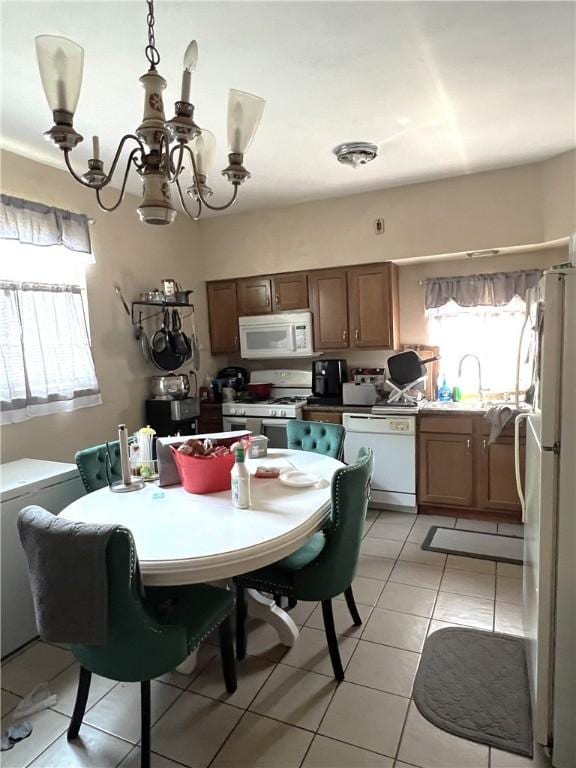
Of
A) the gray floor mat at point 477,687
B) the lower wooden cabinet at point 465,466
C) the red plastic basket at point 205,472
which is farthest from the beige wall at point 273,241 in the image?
the gray floor mat at point 477,687

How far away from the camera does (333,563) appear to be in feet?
6.20

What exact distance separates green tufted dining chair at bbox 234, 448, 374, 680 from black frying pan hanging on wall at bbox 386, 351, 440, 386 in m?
1.91

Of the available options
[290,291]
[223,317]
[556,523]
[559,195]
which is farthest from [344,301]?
[556,523]

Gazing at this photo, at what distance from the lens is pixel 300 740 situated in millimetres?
1659

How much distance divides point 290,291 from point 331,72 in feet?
7.32

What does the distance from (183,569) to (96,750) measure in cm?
85

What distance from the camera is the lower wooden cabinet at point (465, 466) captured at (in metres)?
3.38

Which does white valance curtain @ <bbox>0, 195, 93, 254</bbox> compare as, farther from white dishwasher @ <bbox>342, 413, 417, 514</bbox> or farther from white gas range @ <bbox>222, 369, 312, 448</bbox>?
white dishwasher @ <bbox>342, 413, 417, 514</bbox>

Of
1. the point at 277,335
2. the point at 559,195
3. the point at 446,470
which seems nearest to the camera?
the point at 559,195

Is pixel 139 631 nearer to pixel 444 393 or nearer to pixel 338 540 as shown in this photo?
pixel 338 540

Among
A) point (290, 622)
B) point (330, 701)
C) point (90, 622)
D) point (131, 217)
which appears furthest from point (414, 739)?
point (131, 217)

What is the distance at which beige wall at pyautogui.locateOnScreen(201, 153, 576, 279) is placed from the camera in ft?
10.8

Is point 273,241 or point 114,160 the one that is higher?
point 273,241

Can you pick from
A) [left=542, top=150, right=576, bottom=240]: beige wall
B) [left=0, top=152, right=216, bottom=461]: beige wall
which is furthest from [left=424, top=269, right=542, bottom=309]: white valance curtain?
[left=0, top=152, right=216, bottom=461]: beige wall
